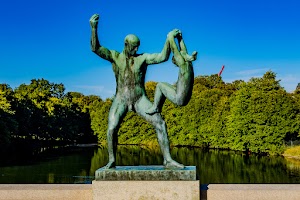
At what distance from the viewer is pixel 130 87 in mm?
7352

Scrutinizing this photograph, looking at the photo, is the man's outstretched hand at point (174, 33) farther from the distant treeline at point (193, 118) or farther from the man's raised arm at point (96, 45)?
the distant treeline at point (193, 118)

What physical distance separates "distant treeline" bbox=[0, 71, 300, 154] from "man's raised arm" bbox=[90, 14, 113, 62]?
112 ft

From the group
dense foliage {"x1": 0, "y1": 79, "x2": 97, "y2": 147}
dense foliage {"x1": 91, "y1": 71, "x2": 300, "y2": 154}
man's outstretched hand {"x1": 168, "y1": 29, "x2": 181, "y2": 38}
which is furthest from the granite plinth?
dense foliage {"x1": 91, "y1": 71, "x2": 300, "y2": 154}

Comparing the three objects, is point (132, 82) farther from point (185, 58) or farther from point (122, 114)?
point (185, 58)

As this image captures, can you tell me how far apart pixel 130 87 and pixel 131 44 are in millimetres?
693

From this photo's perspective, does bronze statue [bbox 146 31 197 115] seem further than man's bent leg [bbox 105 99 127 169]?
No

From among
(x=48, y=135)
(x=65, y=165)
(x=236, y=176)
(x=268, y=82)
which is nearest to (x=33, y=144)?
(x=48, y=135)

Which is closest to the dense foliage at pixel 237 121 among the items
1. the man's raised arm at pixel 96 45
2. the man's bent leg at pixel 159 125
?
the man's bent leg at pixel 159 125

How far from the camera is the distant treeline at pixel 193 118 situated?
48.6 m

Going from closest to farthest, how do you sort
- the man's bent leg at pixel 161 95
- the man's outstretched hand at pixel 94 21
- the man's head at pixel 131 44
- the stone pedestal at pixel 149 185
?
the stone pedestal at pixel 149 185 < the man's bent leg at pixel 161 95 < the man's outstretched hand at pixel 94 21 < the man's head at pixel 131 44

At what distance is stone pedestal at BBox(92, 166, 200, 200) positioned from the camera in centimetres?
667

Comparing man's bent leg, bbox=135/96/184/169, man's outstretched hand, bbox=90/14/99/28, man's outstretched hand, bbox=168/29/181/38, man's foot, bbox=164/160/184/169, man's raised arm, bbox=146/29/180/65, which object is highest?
man's outstretched hand, bbox=90/14/99/28

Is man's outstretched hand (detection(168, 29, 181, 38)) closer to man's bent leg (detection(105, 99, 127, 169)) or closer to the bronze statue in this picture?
the bronze statue

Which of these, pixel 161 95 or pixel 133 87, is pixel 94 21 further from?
pixel 161 95
